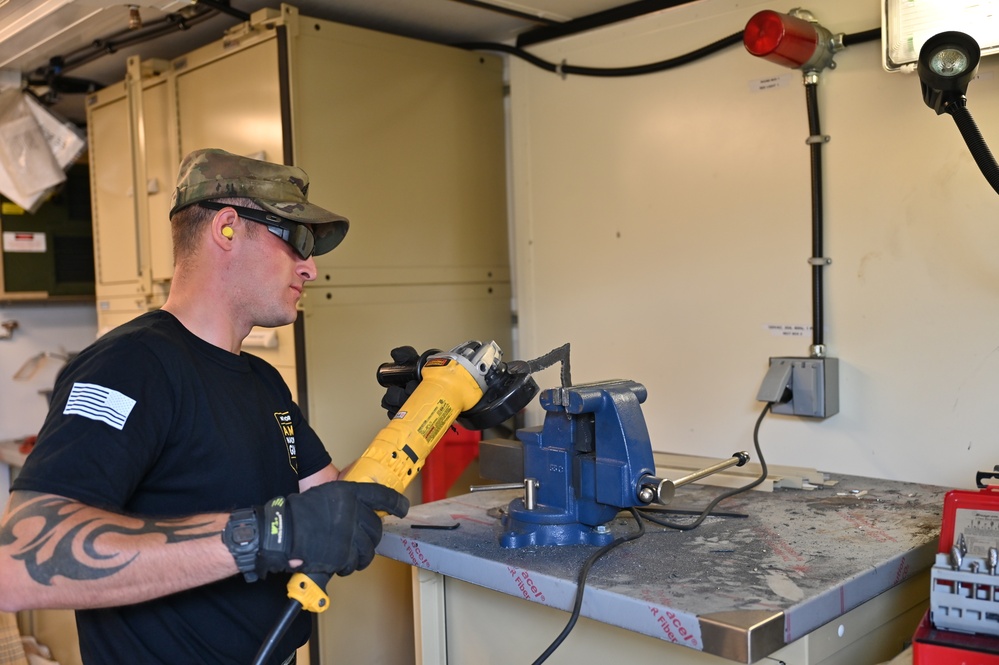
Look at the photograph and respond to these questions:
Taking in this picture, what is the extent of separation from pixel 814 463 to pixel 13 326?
3029 millimetres

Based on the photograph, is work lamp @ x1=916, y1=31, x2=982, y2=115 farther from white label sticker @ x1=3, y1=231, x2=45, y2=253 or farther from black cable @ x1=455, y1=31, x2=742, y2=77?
white label sticker @ x1=3, y1=231, x2=45, y2=253

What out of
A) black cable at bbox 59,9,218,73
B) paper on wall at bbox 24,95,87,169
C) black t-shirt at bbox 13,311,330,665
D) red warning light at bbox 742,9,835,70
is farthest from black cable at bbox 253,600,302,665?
paper on wall at bbox 24,95,87,169

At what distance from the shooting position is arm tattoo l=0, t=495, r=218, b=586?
102 centimetres

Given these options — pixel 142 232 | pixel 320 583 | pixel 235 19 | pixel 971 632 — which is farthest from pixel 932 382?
pixel 142 232

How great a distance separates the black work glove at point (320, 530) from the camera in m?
1.08

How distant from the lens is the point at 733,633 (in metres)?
1.09

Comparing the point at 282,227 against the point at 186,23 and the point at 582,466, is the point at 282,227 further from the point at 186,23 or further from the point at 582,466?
the point at 186,23

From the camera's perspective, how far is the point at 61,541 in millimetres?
1022

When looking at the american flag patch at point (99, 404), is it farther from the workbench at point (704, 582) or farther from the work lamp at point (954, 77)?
the work lamp at point (954, 77)

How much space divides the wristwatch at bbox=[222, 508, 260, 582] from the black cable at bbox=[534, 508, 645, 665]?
0.47m

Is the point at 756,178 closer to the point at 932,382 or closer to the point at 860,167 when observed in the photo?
the point at 860,167

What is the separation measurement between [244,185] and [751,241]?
4.16ft

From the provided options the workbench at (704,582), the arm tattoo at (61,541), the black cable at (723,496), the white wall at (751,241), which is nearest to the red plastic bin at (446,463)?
the white wall at (751,241)

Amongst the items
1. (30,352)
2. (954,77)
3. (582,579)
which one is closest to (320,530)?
(582,579)
